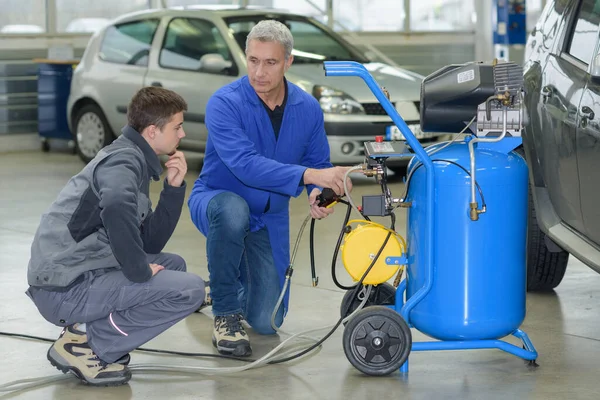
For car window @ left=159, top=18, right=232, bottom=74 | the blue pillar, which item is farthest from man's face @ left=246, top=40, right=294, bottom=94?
the blue pillar

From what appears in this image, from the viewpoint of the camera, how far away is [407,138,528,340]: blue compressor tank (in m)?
3.46

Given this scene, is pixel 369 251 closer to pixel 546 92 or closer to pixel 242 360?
pixel 242 360

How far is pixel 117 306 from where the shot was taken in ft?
11.5

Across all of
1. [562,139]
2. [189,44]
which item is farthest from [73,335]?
[189,44]

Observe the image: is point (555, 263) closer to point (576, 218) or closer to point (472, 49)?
point (576, 218)

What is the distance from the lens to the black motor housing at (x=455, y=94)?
3492 mm

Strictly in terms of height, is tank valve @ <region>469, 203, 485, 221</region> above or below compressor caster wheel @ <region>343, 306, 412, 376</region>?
above

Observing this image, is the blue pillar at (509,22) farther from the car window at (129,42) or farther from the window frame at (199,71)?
the car window at (129,42)

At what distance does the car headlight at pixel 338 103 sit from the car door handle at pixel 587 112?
171 inches

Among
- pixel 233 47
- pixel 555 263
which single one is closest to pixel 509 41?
pixel 233 47

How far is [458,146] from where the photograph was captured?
3.59m

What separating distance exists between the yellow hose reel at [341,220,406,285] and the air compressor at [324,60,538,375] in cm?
1

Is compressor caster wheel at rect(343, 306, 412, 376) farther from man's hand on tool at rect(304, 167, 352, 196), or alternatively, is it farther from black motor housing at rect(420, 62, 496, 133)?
black motor housing at rect(420, 62, 496, 133)

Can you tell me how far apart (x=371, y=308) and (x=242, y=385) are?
53cm
